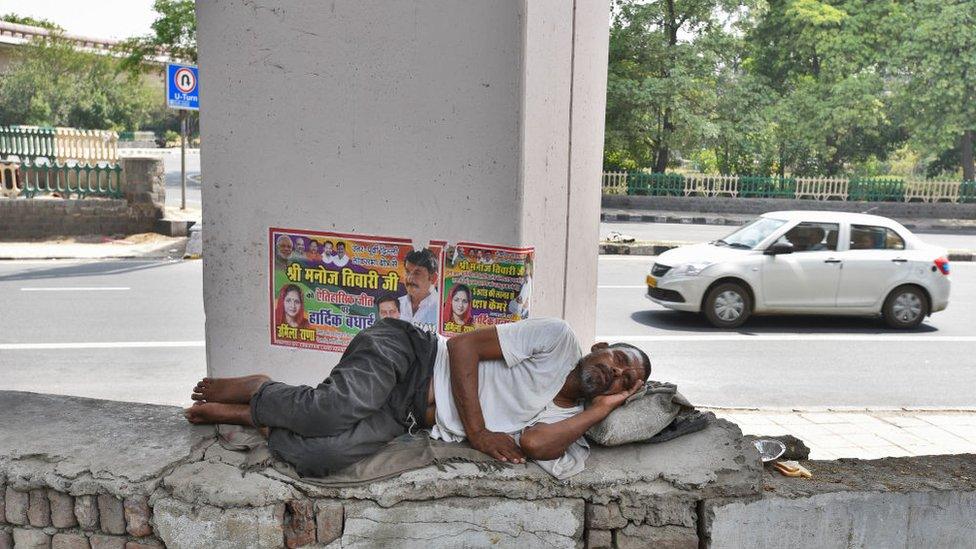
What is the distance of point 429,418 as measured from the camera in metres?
3.55

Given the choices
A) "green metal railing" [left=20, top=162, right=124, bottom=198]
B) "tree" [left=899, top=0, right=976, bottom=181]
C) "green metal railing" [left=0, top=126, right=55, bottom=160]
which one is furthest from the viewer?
"tree" [left=899, top=0, right=976, bottom=181]

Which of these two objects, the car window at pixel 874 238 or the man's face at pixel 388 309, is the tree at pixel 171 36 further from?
the man's face at pixel 388 309

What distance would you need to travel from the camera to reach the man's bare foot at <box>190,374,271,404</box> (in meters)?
3.62

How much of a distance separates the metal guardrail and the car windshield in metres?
17.5

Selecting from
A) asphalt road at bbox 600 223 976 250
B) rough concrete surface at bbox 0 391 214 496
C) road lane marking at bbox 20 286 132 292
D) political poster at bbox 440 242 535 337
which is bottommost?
road lane marking at bbox 20 286 132 292

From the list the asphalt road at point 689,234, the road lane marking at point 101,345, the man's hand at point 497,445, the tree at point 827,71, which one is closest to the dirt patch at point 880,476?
the man's hand at point 497,445

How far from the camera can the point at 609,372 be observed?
3.50 meters

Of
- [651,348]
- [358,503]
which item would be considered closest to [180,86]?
[651,348]

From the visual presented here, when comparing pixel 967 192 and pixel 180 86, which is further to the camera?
pixel 967 192

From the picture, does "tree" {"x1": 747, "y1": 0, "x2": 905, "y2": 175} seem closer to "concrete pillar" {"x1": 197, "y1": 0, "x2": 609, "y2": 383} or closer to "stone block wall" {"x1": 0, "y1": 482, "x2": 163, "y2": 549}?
"concrete pillar" {"x1": 197, "y1": 0, "x2": 609, "y2": 383}

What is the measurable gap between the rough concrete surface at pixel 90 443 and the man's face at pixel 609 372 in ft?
5.23

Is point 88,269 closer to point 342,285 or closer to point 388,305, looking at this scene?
point 342,285

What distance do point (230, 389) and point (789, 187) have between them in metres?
28.5

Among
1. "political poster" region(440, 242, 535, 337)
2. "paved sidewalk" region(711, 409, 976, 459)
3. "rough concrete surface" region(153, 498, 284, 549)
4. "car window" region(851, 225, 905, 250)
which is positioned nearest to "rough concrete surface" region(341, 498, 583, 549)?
"rough concrete surface" region(153, 498, 284, 549)
